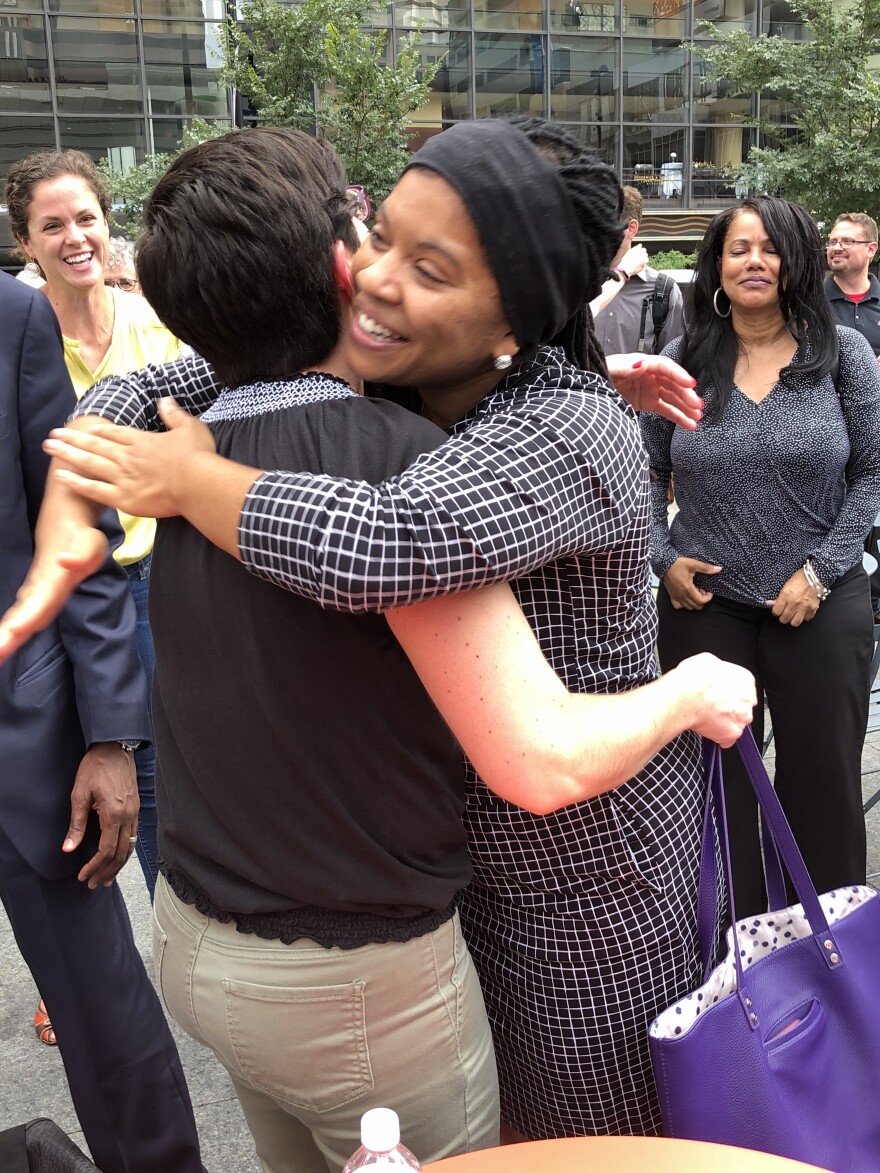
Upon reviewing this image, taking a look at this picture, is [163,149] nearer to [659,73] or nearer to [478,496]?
[659,73]

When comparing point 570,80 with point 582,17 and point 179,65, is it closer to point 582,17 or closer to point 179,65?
point 582,17

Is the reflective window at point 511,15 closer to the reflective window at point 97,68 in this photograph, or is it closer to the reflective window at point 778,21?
the reflective window at point 778,21

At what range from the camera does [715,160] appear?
2369 centimetres

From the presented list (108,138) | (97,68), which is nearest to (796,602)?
(108,138)

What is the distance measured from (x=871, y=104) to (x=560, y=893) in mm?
16709

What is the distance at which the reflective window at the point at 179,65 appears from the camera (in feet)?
67.4

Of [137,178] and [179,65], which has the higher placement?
[179,65]

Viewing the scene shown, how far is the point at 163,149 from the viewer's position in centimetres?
2084

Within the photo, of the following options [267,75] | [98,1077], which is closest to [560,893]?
[98,1077]

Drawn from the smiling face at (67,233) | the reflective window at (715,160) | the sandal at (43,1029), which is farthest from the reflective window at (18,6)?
the sandal at (43,1029)

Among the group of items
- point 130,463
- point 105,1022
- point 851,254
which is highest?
point 130,463

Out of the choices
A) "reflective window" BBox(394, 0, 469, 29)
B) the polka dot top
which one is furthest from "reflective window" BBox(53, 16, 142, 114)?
the polka dot top

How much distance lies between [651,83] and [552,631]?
83.0ft

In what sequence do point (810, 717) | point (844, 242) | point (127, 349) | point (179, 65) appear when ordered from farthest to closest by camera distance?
point (179, 65) → point (844, 242) → point (127, 349) → point (810, 717)
